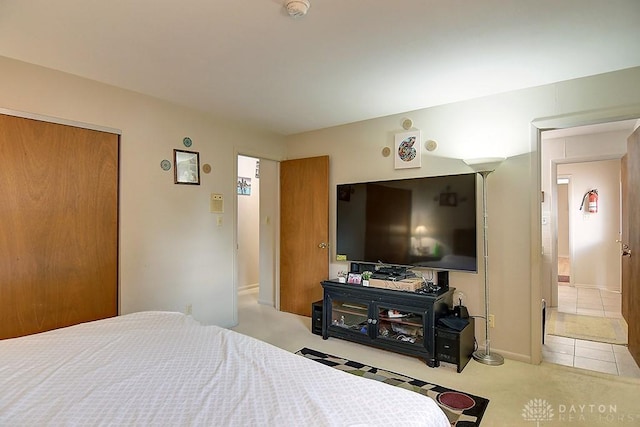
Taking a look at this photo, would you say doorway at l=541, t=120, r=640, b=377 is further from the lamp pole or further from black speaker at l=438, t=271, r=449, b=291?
black speaker at l=438, t=271, r=449, b=291

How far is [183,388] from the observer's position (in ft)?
4.01

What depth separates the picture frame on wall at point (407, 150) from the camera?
11.6ft

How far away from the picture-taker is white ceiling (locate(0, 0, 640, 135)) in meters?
1.87

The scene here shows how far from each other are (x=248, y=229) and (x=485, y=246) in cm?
403

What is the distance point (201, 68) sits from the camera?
8.53ft

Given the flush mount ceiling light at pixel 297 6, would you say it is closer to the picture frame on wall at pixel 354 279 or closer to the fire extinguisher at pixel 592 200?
the picture frame on wall at pixel 354 279

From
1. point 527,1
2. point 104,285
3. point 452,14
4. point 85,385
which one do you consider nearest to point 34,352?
point 85,385

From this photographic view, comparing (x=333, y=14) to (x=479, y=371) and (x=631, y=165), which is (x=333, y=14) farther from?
(x=631, y=165)

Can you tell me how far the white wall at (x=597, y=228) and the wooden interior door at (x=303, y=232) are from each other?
4.89m

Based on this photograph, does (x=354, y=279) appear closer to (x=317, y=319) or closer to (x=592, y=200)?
(x=317, y=319)

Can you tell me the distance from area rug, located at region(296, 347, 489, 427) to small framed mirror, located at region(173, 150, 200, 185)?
2.10 metres

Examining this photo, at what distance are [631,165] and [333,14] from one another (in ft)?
10.2

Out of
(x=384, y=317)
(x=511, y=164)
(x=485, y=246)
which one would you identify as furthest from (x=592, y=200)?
(x=384, y=317)

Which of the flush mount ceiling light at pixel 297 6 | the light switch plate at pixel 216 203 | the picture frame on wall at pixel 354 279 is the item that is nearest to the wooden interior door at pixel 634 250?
the picture frame on wall at pixel 354 279
